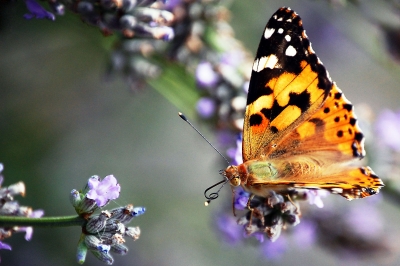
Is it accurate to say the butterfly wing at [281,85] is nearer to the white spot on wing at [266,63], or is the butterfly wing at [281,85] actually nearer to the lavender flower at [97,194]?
the white spot on wing at [266,63]

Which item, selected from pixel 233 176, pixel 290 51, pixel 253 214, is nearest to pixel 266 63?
pixel 290 51

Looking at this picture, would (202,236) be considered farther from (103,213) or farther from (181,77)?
(103,213)

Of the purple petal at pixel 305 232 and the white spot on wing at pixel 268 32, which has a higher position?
the white spot on wing at pixel 268 32

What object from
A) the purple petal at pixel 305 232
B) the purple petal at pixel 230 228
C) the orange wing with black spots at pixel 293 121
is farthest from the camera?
the purple petal at pixel 305 232

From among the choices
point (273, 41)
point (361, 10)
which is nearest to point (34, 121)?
point (273, 41)

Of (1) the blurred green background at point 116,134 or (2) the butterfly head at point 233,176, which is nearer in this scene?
(2) the butterfly head at point 233,176

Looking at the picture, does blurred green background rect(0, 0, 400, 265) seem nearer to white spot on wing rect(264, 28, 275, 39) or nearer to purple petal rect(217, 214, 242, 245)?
purple petal rect(217, 214, 242, 245)

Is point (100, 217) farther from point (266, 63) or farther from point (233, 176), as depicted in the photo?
point (266, 63)

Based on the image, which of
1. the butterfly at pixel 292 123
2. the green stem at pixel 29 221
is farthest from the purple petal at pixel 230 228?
the green stem at pixel 29 221

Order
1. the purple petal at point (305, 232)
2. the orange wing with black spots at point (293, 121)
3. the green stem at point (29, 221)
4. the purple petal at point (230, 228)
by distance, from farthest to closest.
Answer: the purple petal at point (305, 232) < the purple petal at point (230, 228) < the orange wing with black spots at point (293, 121) < the green stem at point (29, 221)
